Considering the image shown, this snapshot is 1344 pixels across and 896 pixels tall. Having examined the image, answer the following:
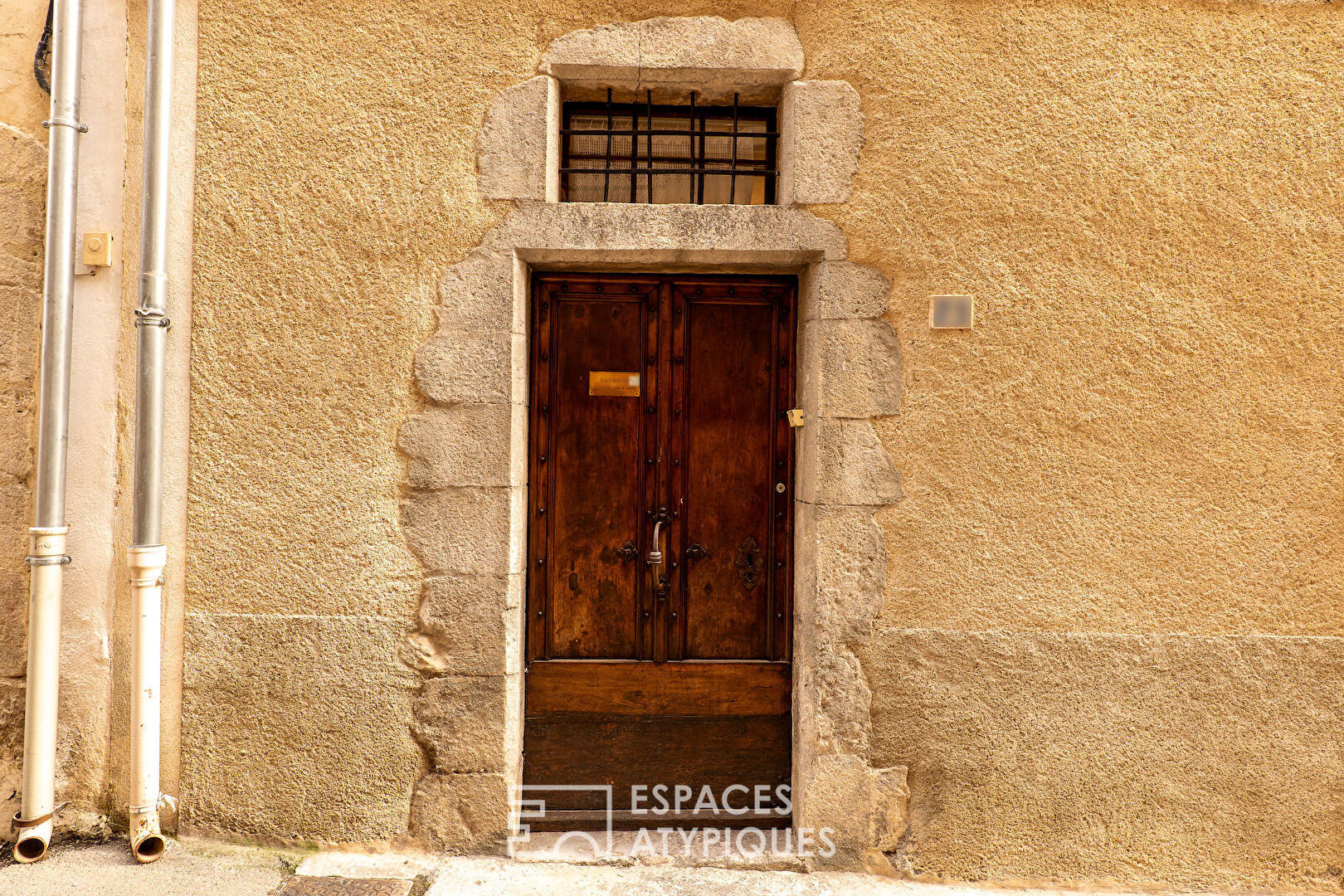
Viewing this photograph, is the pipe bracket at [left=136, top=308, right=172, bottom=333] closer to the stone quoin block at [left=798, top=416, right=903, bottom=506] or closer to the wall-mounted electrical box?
the stone quoin block at [left=798, top=416, right=903, bottom=506]

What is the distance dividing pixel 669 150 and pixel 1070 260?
1521 mm

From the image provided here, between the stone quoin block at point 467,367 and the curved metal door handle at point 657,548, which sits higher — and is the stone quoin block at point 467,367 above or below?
above

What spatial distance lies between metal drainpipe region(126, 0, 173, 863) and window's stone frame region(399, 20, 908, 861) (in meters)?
0.84

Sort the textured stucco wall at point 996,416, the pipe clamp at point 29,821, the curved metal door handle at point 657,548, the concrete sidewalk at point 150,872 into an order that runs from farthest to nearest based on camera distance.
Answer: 1. the curved metal door handle at point 657,548
2. the textured stucco wall at point 996,416
3. the pipe clamp at point 29,821
4. the concrete sidewalk at point 150,872

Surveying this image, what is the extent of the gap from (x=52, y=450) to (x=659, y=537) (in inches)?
83.0

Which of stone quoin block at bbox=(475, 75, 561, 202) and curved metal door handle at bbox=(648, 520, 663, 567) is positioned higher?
stone quoin block at bbox=(475, 75, 561, 202)

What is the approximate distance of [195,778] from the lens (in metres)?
2.49

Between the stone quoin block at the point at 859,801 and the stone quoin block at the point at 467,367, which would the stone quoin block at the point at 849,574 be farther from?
the stone quoin block at the point at 467,367

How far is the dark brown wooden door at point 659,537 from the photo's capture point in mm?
2738

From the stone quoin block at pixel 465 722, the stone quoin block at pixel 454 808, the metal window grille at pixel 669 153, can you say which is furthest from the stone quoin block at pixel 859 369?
the stone quoin block at pixel 454 808

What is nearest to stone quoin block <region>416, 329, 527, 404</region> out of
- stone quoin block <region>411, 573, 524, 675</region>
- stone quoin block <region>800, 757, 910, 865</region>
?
stone quoin block <region>411, 573, 524, 675</region>

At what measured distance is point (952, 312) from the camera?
2.52 meters

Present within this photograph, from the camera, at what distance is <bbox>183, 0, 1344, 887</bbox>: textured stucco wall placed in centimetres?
248

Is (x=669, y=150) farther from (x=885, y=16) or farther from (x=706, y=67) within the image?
(x=885, y=16)
